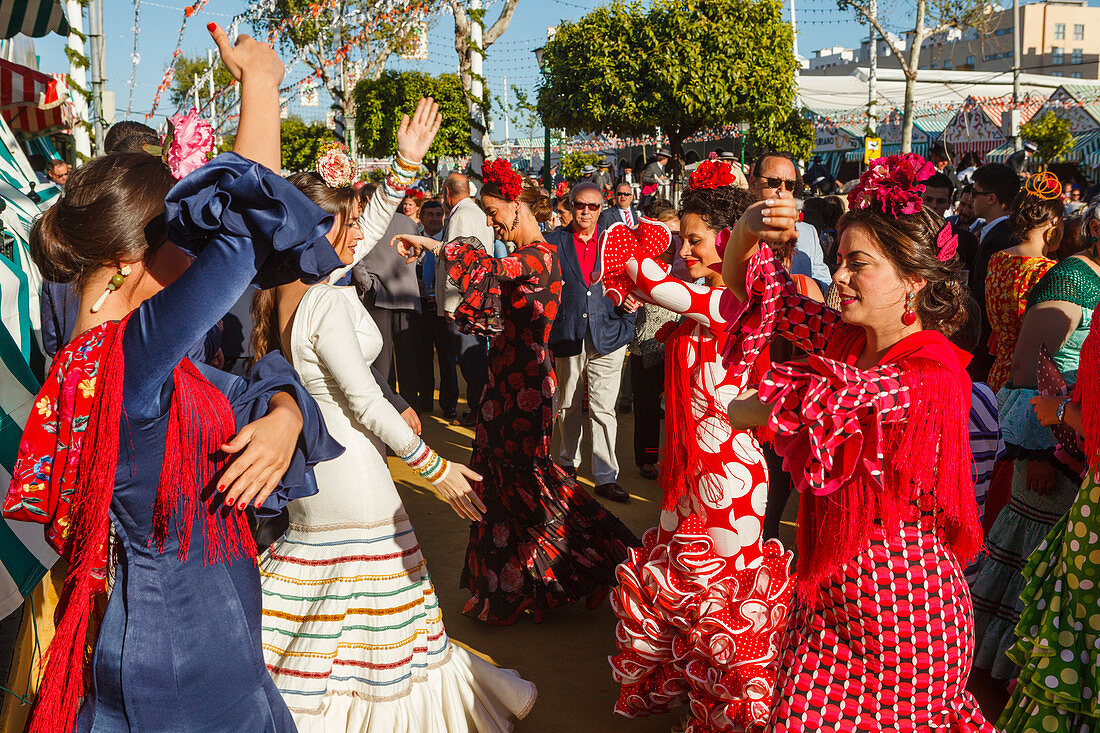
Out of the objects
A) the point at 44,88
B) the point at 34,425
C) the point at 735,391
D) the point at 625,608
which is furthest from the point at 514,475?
the point at 44,88

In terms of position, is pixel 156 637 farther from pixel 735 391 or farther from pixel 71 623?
pixel 735 391

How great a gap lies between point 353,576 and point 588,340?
11.6 feet

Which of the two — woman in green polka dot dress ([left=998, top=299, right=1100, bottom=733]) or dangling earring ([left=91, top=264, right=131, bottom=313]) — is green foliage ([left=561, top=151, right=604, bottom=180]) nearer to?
woman in green polka dot dress ([left=998, top=299, right=1100, bottom=733])

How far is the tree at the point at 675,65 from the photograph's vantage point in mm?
17109

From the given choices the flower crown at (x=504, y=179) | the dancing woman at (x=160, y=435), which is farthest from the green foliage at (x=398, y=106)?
the dancing woman at (x=160, y=435)

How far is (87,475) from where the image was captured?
172 cm

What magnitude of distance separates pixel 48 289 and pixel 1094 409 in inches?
133

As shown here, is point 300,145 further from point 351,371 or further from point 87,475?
point 87,475

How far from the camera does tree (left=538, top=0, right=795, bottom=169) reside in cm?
1711

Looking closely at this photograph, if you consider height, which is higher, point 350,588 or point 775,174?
point 775,174

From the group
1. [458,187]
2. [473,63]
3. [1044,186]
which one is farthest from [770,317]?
[473,63]

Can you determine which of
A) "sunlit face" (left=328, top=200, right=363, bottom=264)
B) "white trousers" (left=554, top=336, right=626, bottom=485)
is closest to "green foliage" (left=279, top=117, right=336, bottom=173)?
"white trousers" (left=554, top=336, right=626, bottom=485)

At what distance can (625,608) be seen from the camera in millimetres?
3242

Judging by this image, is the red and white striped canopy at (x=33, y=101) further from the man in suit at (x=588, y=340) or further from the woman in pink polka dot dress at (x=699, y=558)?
the woman in pink polka dot dress at (x=699, y=558)
